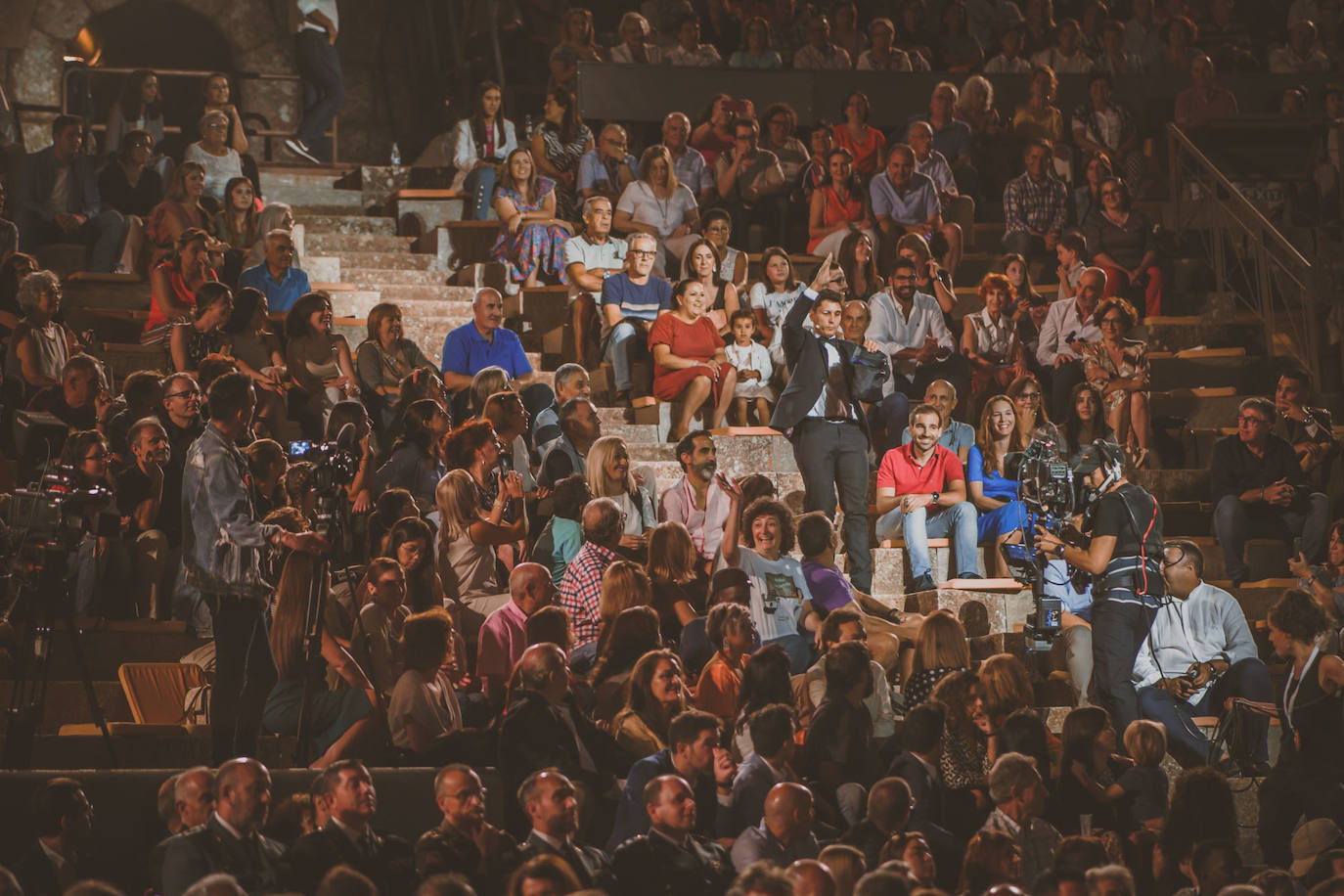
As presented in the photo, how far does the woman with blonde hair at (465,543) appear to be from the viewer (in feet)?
28.1

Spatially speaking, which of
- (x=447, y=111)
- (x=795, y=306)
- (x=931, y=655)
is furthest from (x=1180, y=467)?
(x=447, y=111)

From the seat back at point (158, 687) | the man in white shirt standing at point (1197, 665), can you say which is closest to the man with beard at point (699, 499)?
the man in white shirt standing at point (1197, 665)

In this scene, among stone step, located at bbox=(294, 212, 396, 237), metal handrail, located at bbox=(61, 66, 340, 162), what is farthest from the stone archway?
stone step, located at bbox=(294, 212, 396, 237)

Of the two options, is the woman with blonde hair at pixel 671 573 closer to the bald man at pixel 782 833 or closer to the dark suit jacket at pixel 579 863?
the bald man at pixel 782 833

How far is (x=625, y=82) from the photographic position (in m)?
14.4

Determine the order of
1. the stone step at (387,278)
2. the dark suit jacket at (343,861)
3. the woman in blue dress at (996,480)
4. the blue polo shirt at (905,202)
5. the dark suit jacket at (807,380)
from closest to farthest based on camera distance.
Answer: the dark suit jacket at (343,861), the dark suit jacket at (807,380), the woman in blue dress at (996,480), the stone step at (387,278), the blue polo shirt at (905,202)

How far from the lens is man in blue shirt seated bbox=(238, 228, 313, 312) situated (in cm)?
1098

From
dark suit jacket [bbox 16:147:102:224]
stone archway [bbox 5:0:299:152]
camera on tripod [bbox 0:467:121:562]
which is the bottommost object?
camera on tripod [bbox 0:467:121:562]

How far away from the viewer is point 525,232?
12.2m

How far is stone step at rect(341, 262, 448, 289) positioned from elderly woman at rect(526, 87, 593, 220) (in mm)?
891

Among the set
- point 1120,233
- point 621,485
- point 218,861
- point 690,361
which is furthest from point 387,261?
point 218,861

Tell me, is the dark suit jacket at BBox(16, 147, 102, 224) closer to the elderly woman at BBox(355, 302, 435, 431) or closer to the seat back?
the elderly woman at BBox(355, 302, 435, 431)

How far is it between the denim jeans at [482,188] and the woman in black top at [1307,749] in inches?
252

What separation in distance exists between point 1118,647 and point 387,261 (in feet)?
19.6
